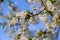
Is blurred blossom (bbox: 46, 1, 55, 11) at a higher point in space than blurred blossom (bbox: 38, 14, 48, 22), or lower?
lower

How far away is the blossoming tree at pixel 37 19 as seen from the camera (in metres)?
5.62

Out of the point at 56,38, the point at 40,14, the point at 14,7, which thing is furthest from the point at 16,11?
the point at 56,38

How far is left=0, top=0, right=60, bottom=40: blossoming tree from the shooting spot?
5.62 m

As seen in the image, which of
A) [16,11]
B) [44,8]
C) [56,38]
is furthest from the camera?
[16,11]

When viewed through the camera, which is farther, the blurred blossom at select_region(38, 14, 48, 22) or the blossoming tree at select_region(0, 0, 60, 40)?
the blurred blossom at select_region(38, 14, 48, 22)

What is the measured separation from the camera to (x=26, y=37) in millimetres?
5848

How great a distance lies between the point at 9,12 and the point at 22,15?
0.84 meters

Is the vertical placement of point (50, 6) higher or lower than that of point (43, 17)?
lower

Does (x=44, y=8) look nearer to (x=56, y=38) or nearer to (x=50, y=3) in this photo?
(x=50, y=3)

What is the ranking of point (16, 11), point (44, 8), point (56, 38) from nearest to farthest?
point (56, 38) < point (44, 8) < point (16, 11)

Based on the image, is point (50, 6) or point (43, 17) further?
point (43, 17)

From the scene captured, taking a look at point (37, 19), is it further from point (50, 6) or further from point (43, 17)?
point (50, 6)

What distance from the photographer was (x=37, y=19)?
638cm

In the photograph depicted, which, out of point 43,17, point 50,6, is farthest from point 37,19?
point 50,6
